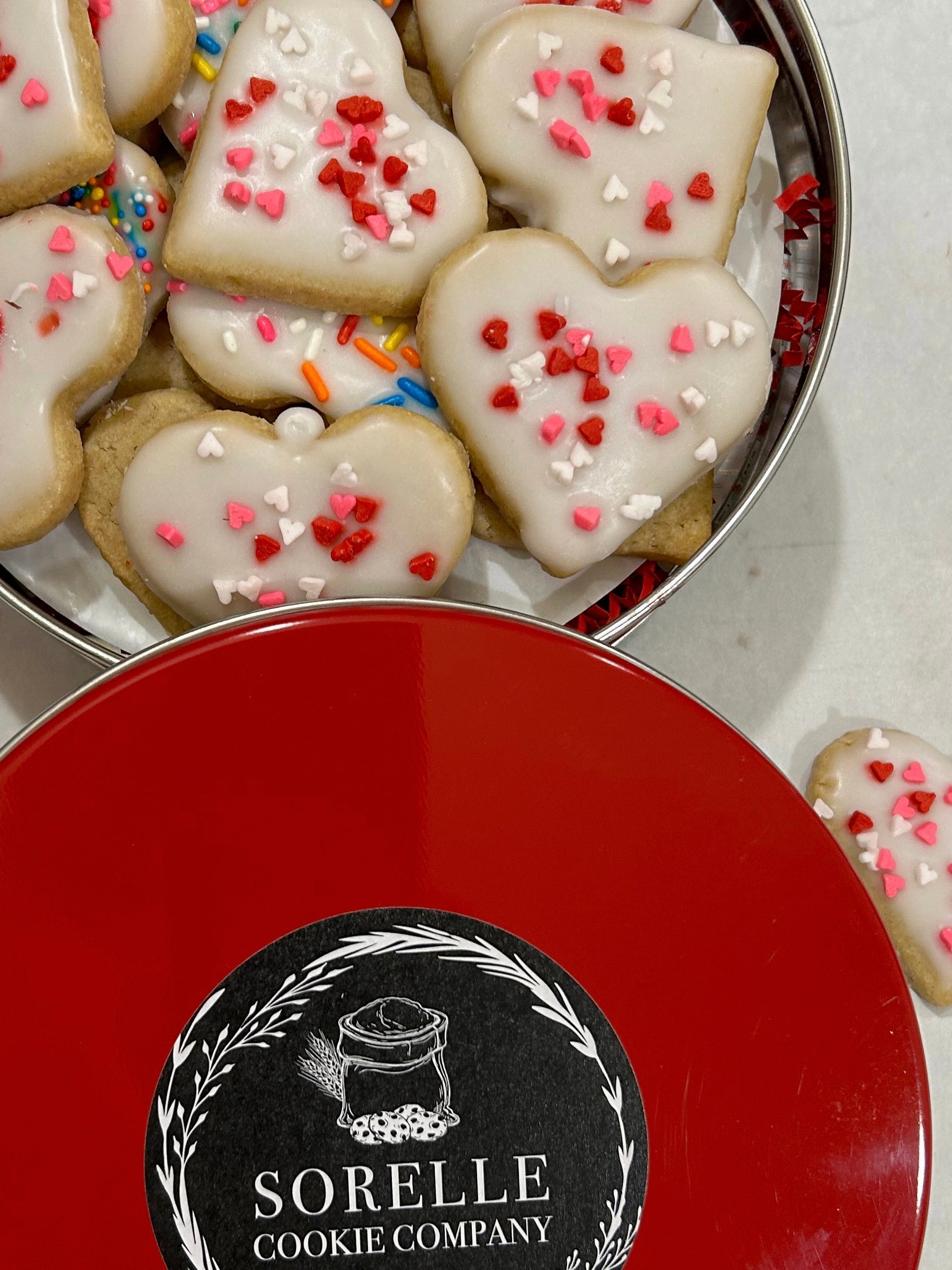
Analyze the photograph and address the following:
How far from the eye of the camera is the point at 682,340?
0.89 metres

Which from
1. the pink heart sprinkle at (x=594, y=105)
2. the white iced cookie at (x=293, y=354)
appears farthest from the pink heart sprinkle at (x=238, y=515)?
the pink heart sprinkle at (x=594, y=105)

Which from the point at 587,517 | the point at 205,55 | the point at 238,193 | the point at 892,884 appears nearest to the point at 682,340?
the point at 587,517

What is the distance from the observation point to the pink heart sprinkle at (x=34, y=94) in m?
0.82

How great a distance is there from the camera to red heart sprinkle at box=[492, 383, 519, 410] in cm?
88

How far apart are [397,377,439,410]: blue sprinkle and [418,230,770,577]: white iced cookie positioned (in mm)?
22

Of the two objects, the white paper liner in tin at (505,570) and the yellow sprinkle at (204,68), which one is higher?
the yellow sprinkle at (204,68)

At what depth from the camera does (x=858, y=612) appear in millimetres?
1235

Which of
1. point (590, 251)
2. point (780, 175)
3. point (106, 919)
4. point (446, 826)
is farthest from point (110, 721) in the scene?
point (780, 175)

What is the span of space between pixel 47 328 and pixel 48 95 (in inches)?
6.6

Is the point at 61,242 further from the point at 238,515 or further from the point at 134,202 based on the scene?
the point at 238,515

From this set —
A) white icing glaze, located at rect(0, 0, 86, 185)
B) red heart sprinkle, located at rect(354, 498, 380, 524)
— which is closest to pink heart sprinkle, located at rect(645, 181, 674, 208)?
red heart sprinkle, located at rect(354, 498, 380, 524)

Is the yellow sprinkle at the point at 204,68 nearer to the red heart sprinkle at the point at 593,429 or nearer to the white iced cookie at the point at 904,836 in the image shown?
the red heart sprinkle at the point at 593,429

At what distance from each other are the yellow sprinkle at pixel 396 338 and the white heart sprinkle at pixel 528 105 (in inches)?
7.6

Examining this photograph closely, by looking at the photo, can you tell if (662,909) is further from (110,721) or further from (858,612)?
(858,612)
